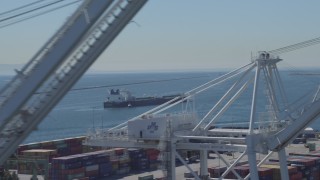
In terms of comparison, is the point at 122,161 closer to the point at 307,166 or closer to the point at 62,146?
the point at 62,146

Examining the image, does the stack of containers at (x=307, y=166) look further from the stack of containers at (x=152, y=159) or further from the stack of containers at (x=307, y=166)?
the stack of containers at (x=152, y=159)

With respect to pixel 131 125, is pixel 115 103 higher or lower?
higher

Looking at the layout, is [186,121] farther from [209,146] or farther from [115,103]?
[115,103]

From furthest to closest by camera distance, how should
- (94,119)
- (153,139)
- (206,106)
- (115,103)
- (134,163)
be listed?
(115,103), (206,106), (94,119), (134,163), (153,139)

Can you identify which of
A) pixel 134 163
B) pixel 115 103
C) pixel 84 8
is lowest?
pixel 134 163

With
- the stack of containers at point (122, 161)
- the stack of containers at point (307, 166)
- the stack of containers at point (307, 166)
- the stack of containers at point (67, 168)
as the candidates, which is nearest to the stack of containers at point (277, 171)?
the stack of containers at point (307, 166)

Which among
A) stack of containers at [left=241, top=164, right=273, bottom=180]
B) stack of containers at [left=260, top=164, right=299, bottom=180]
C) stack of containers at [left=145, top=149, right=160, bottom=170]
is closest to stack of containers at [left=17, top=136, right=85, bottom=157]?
stack of containers at [left=145, top=149, right=160, bottom=170]

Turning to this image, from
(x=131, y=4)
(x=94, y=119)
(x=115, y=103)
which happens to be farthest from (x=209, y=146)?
(x=115, y=103)
